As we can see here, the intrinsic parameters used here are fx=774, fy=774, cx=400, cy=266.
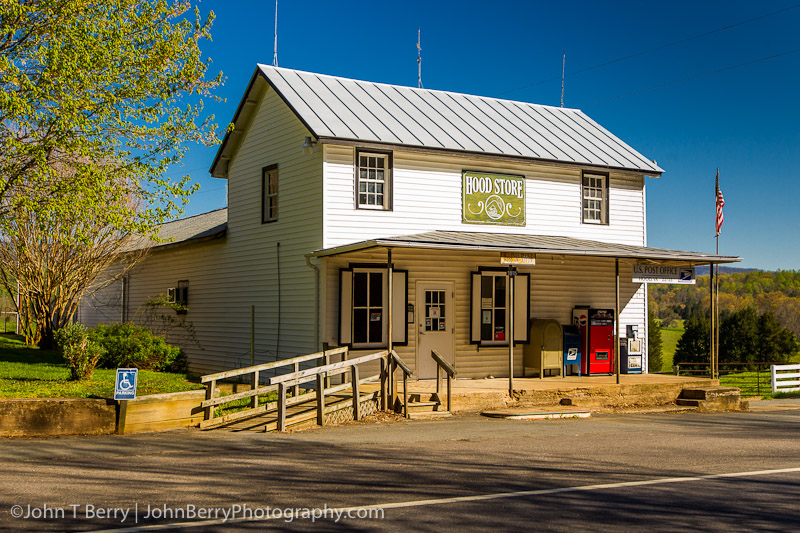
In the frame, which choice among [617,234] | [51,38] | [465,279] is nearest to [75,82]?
[51,38]

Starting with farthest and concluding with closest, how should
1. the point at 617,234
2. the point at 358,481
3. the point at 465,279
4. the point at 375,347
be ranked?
the point at 617,234
the point at 465,279
the point at 375,347
the point at 358,481

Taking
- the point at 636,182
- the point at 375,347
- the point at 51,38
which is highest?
the point at 51,38

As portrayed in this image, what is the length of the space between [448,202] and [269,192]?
15.1 feet

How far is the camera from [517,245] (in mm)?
16312

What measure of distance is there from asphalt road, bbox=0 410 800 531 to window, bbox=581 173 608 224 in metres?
8.59

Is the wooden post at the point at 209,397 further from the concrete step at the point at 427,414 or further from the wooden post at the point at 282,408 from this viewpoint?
the concrete step at the point at 427,414

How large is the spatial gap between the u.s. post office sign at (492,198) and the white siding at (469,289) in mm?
1087

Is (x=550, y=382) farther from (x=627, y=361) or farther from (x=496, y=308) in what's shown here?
(x=627, y=361)

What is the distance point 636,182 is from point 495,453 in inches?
515

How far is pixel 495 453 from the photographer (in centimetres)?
1068

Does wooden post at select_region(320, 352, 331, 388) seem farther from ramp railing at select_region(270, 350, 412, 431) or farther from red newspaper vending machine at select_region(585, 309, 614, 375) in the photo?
red newspaper vending machine at select_region(585, 309, 614, 375)

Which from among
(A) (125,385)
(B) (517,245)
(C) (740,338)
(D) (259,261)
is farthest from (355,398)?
(C) (740,338)

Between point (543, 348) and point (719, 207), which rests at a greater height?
point (719, 207)

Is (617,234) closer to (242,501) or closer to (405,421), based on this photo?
(405,421)
